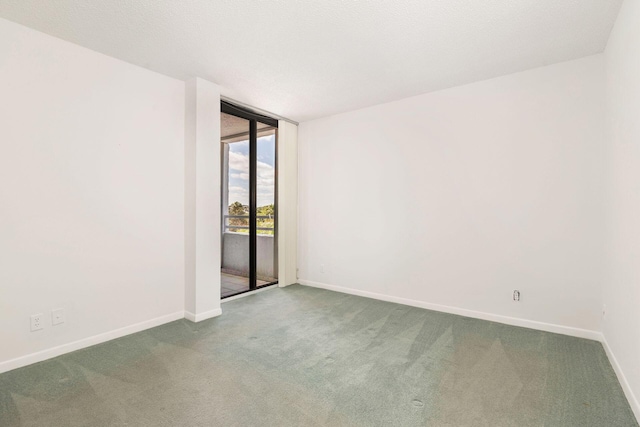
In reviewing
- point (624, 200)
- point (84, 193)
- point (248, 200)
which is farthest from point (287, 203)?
point (624, 200)

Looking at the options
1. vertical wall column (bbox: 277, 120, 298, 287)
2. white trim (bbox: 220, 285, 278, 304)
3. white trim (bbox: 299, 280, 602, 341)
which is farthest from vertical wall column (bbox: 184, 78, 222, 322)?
white trim (bbox: 299, 280, 602, 341)

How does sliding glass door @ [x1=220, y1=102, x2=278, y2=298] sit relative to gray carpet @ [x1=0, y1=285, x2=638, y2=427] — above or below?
above

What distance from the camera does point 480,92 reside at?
3.46 metres

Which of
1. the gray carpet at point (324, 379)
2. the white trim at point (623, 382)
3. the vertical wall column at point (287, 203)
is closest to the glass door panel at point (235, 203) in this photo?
the vertical wall column at point (287, 203)

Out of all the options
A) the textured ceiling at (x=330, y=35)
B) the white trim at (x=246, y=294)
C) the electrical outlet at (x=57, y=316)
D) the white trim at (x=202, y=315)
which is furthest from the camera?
the white trim at (x=246, y=294)

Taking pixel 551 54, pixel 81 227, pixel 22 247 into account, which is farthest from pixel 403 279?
pixel 22 247

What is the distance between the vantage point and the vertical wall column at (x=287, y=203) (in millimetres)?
4789

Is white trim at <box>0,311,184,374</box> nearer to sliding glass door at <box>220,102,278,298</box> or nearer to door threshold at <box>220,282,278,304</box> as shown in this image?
door threshold at <box>220,282,278,304</box>

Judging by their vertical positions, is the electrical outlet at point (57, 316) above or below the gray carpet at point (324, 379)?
above

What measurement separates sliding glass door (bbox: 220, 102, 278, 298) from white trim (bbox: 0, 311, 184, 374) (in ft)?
3.16

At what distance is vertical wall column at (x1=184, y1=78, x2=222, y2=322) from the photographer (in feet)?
11.0

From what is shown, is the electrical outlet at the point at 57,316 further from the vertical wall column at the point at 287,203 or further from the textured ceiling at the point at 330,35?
the vertical wall column at the point at 287,203

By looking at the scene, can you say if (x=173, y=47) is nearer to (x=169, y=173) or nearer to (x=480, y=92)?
(x=169, y=173)

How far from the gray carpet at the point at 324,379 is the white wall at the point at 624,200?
26 cm
